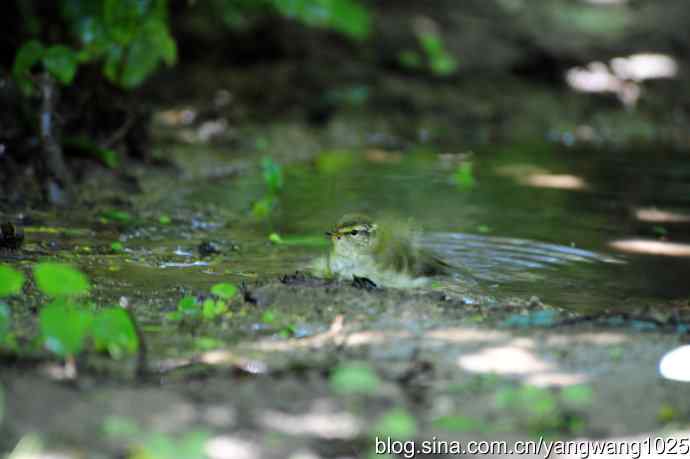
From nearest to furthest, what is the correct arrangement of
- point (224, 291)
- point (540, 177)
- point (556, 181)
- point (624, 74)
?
point (224, 291) → point (556, 181) → point (540, 177) → point (624, 74)

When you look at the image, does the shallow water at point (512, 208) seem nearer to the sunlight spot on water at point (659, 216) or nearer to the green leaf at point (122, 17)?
the sunlight spot on water at point (659, 216)

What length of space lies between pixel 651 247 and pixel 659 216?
1.10 m

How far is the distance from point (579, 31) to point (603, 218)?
7.22 meters

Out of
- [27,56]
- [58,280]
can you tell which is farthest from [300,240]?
[58,280]

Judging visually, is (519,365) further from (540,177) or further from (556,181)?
(540,177)

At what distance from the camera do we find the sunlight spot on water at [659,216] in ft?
25.7

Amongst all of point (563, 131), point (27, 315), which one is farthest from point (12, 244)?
point (563, 131)

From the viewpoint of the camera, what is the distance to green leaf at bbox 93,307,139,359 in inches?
144

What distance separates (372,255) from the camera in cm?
543

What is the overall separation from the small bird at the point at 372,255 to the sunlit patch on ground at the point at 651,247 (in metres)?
1.92

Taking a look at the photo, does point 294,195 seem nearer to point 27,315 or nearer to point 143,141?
point 143,141

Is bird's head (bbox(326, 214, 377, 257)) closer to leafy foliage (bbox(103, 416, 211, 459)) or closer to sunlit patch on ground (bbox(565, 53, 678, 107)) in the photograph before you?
leafy foliage (bbox(103, 416, 211, 459))

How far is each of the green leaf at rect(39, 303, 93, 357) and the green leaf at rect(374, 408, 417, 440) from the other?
3.59 feet

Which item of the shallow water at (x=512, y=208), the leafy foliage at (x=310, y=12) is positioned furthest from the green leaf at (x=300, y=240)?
the leafy foliage at (x=310, y=12)
